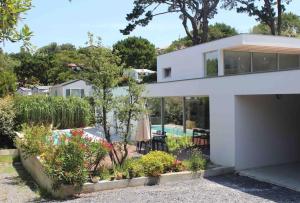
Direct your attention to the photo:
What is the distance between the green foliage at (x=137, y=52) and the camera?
198 ft

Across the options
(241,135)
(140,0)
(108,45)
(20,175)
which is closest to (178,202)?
(241,135)

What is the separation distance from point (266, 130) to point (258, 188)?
12.3 ft

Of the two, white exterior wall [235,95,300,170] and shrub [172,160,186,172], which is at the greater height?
white exterior wall [235,95,300,170]

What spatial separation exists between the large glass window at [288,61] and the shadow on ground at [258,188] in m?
10.7

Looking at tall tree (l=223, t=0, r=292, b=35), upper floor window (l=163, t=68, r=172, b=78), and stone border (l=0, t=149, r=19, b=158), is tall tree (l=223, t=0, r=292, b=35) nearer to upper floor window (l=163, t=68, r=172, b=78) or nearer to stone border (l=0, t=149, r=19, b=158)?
upper floor window (l=163, t=68, r=172, b=78)

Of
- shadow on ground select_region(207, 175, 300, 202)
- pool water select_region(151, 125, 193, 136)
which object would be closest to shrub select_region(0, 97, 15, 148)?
pool water select_region(151, 125, 193, 136)

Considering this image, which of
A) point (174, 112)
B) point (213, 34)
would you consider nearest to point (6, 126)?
point (174, 112)

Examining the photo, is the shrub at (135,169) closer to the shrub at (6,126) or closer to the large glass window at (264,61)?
the large glass window at (264,61)

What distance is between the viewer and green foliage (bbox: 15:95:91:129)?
2742cm

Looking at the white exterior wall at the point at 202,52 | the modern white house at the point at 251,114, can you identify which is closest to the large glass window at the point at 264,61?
the white exterior wall at the point at 202,52

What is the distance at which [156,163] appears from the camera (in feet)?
47.2

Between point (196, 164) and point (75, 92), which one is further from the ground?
point (75, 92)

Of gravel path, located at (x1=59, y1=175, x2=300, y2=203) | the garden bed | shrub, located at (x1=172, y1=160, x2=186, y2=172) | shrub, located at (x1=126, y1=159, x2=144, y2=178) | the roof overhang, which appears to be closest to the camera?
gravel path, located at (x1=59, y1=175, x2=300, y2=203)

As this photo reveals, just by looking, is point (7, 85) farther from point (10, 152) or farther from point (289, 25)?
point (289, 25)
